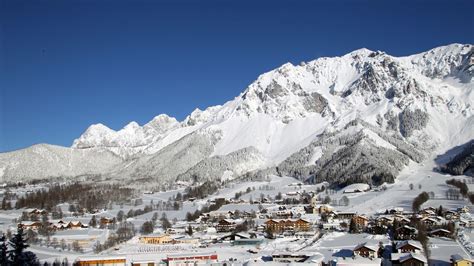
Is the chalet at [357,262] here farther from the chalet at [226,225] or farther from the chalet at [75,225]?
the chalet at [75,225]

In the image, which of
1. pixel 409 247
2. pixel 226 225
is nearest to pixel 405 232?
pixel 409 247

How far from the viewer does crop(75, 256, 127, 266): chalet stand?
46.1m

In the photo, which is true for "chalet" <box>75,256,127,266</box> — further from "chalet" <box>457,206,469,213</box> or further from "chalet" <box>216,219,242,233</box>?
"chalet" <box>457,206,469,213</box>

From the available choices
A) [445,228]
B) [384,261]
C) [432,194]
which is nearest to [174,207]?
[432,194]

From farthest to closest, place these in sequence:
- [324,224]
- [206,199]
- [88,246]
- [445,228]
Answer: [206,199], [324,224], [88,246], [445,228]

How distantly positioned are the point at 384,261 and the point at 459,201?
5472cm

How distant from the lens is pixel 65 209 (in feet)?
376

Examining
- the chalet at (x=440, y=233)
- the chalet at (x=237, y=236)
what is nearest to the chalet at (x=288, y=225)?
the chalet at (x=237, y=236)

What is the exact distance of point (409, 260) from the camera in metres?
40.2

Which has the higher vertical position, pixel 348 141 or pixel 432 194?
pixel 348 141

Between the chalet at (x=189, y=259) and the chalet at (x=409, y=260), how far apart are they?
49.4 ft

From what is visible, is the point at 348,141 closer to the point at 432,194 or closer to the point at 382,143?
the point at 382,143

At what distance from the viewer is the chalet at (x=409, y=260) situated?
130ft

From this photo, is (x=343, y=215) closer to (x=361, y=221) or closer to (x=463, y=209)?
(x=361, y=221)
